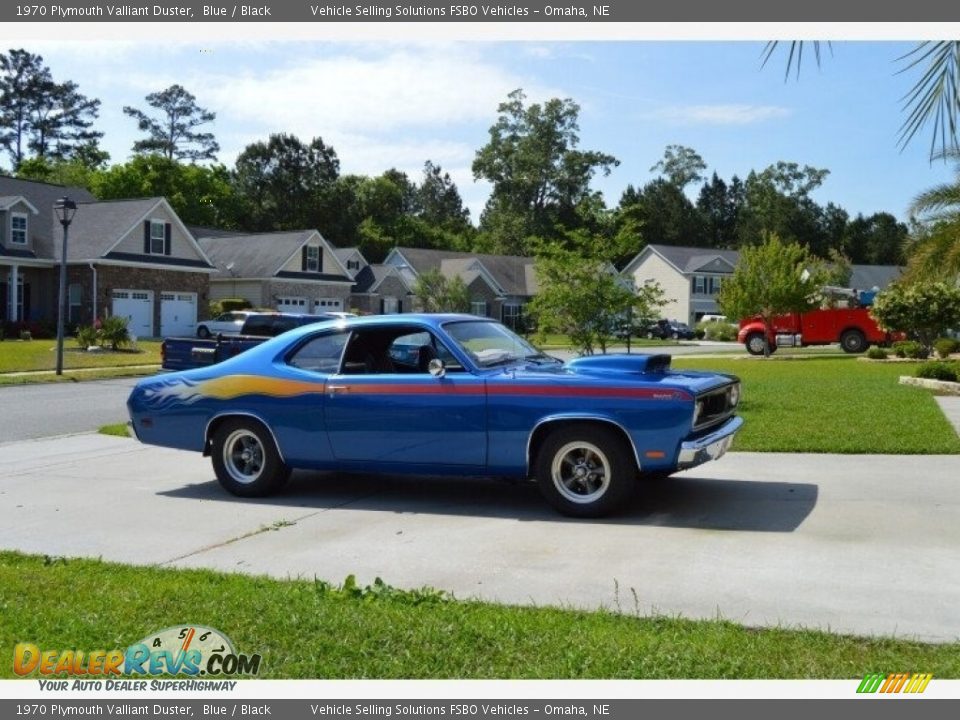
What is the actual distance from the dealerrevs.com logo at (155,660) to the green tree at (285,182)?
80994mm

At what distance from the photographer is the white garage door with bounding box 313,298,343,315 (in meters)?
54.1

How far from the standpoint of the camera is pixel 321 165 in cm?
8712

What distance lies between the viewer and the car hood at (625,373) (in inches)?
285

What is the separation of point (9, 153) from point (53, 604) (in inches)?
3187

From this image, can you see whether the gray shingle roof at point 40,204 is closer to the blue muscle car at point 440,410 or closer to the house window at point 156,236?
the house window at point 156,236

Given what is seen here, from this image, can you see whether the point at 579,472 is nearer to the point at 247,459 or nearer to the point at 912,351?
the point at 247,459

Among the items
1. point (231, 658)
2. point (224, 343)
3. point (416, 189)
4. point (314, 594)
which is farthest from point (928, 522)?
point (416, 189)

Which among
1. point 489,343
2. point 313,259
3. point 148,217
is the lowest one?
point 489,343

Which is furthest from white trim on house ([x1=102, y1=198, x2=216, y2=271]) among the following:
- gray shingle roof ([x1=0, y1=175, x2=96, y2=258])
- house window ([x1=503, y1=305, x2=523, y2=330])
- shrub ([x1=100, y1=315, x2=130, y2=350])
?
house window ([x1=503, y1=305, x2=523, y2=330])

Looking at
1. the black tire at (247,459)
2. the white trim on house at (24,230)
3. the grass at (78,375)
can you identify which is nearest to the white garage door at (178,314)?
the white trim on house at (24,230)

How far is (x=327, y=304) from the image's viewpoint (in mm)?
55531

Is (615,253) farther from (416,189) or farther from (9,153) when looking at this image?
(416,189)

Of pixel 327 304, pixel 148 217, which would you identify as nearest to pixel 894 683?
pixel 148 217

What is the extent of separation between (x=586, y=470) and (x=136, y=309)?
39343mm
